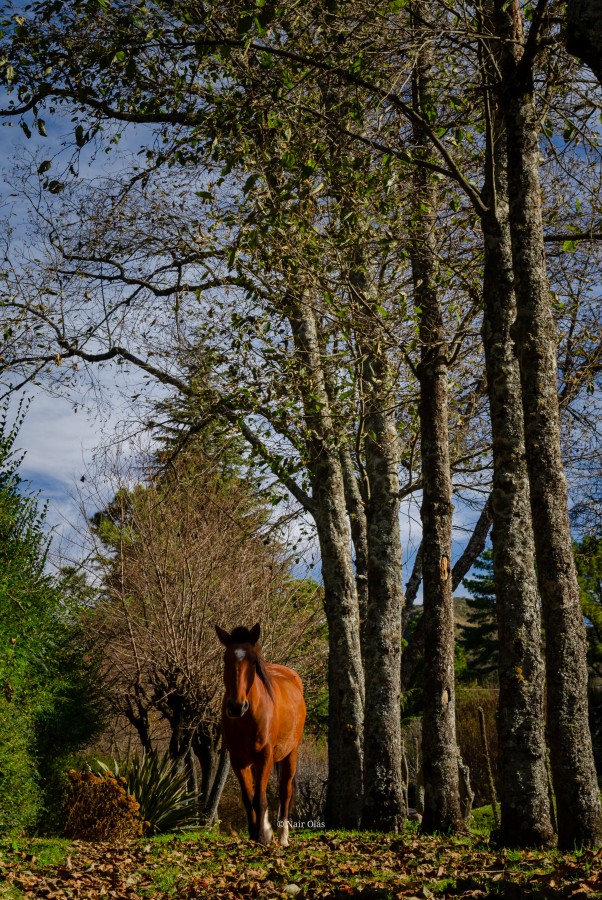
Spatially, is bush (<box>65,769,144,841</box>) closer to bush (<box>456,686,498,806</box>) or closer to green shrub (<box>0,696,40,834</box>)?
green shrub (<box>0,696,40,834</box>)

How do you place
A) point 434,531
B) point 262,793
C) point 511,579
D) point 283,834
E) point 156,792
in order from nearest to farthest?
point 511,579 → point 262,793 → point 283,834 → point 434,531 → point 156,792

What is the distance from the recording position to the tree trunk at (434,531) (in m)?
10.8

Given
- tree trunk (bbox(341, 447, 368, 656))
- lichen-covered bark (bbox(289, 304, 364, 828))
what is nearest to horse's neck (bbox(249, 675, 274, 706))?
lichen-covered bark (bbox(289, 304, 364, 828))

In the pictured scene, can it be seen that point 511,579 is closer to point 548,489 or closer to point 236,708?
point 548,489

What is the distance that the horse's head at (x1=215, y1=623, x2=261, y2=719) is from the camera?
8727 mm

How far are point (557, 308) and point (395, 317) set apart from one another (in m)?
3.00

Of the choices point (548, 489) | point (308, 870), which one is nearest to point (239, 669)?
point (308, 870)

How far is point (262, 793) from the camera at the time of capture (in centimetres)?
955

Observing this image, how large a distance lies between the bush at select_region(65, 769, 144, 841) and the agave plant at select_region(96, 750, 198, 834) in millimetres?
662

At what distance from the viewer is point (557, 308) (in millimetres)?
13930

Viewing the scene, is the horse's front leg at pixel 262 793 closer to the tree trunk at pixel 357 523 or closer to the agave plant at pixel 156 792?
the agave plant at pixel 156 792

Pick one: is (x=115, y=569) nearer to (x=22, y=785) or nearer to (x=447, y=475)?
(x=22, y=785)

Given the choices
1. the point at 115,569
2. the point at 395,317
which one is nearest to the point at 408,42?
the point at 395,317

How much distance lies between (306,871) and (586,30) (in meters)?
7.14
